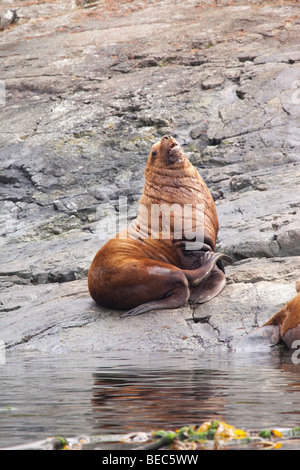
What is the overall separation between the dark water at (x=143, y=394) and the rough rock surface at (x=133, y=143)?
5.52 feet

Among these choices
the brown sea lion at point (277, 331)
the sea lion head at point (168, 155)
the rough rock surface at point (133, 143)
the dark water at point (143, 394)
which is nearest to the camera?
the dark water at point (143, 394)

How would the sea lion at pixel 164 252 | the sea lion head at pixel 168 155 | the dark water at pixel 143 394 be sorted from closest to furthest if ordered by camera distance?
the dark water at pixel 143 394, the sea lion at pixel 164 252, the sea lion head at pixel 168 155

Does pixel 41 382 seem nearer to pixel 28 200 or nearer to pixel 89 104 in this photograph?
pixel 28 200

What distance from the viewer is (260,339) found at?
6910 mm

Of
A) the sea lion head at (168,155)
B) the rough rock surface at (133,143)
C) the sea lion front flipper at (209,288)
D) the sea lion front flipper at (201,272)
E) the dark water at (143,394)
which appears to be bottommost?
the rough rock surface at (133,143)

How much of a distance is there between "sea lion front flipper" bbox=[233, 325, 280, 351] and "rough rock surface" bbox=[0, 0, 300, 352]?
1.15ft

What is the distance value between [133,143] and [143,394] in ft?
40.1

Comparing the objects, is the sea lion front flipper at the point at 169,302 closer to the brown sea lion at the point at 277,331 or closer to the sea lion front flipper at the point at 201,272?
the sea lion front flipper at the point at 201,272

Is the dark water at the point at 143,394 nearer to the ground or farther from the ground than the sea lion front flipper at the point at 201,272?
farther from the ground

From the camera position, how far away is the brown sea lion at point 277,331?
668cm

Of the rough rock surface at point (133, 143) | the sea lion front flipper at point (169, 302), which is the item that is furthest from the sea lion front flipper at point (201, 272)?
the rough rock surface at point (133, 143)

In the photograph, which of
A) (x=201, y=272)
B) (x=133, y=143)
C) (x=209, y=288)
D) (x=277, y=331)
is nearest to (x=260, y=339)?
(x=277, y=331)

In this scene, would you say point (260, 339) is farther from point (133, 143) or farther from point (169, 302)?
point (133, 143)

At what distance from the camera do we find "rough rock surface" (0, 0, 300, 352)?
8.26 meters
